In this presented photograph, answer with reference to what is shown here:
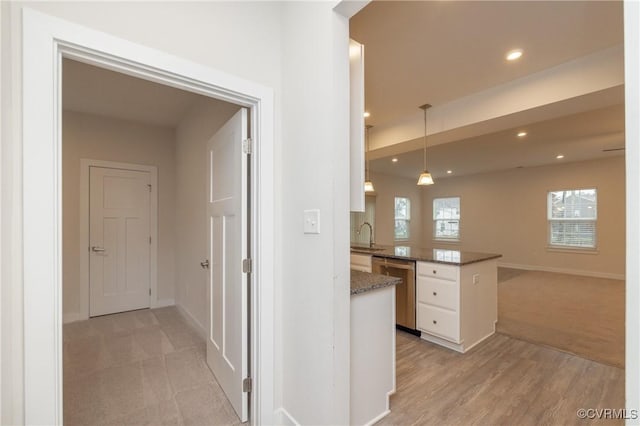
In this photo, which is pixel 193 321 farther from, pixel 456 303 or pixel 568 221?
pixel 568 221

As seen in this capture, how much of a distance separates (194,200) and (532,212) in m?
8.24

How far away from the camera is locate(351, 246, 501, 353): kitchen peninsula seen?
2.68 meters

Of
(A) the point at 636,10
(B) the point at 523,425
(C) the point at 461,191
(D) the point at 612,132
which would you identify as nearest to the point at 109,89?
(A) the point at 636,10

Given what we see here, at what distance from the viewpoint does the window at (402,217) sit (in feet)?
29.4

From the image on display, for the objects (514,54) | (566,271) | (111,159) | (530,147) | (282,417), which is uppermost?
(514,54)

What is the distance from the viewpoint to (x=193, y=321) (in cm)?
336

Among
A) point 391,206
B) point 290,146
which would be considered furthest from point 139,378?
point 391,206

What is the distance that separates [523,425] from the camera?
1.76 meters

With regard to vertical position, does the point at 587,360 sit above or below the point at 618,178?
below

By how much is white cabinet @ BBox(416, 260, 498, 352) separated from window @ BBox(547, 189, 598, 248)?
560 centimetres

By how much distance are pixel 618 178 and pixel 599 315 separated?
4203 mm

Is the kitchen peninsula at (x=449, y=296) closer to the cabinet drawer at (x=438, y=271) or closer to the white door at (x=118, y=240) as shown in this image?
the cabinet drawer at (x=438, y=271)

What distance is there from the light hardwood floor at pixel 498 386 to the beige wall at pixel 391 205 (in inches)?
216

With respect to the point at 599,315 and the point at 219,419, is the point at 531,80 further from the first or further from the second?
the point at 219,419
